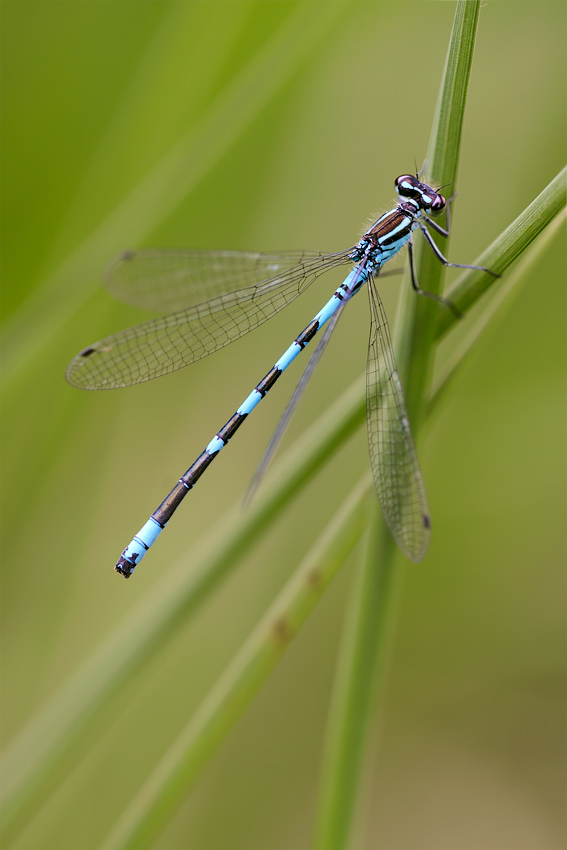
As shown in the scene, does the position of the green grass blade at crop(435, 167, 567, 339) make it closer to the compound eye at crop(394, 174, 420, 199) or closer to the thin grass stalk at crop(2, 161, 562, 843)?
the thin grass stalk at crop(2, 161, 562, 843)

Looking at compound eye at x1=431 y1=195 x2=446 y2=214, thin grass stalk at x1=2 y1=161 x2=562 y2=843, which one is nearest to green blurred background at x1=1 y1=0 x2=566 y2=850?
compound eye at x1=431 y1=195 x2=446 y2=214

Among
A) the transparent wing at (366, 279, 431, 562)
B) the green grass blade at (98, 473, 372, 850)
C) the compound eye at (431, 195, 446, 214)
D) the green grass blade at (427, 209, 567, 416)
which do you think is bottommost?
the green grass blade at (98, 473, 372, 850)

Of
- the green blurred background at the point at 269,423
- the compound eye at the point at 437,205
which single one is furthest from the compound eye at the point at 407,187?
the green blurred background at the point at 269,423

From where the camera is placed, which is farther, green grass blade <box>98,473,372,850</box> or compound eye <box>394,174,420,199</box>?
compound eye <box>394,174,420,199</box>

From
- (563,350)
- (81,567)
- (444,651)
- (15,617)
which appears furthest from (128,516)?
(563,350)

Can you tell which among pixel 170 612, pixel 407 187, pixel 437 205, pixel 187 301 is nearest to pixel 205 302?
pixel 187 301

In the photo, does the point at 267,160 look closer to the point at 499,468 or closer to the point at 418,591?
the point at 499,468
